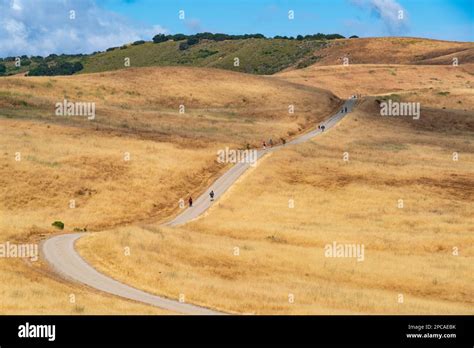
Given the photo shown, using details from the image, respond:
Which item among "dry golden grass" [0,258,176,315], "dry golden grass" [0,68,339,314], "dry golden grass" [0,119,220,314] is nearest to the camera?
"dry golden grass" [0,258,176,315]

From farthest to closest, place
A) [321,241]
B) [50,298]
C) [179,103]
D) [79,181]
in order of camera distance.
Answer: [179,103] → [79,181] → [321,241] → [50,298]

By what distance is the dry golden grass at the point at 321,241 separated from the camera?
1572 inches

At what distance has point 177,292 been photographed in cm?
3916

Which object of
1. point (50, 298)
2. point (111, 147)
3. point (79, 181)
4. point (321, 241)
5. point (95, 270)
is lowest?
point (95, 270)

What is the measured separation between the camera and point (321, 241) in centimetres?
5472

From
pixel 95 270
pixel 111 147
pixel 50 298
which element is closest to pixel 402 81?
pixel 111 147

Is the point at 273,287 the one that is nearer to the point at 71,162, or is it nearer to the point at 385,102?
the point at 71,162

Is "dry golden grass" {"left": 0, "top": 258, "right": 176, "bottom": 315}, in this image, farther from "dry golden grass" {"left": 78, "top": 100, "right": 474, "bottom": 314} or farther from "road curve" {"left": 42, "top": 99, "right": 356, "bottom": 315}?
"dry golden grass" {"left": 78, "top": 100, "right": 474, "bottom": 314}

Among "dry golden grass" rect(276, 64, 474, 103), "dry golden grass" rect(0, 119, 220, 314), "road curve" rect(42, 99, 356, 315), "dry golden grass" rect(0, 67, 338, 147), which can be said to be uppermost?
"dry golden grass" rect(276, 64, 474, 103)

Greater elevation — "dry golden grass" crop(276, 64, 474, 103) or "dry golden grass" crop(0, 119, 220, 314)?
"dry golden grass" crop(276, 64, 474, 103)

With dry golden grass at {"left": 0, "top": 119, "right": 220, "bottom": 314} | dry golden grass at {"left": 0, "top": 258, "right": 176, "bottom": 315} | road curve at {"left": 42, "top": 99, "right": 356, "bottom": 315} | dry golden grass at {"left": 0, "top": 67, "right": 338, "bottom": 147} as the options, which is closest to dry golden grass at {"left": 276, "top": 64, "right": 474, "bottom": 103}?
dry golden grass at {"left": 0, "top": 67, "right": 338, "bottom": 147}

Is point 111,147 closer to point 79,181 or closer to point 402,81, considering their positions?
point 79,181

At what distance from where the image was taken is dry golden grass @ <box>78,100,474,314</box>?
131 feet

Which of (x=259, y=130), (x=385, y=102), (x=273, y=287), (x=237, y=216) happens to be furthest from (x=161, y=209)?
(x=385, y=102)
